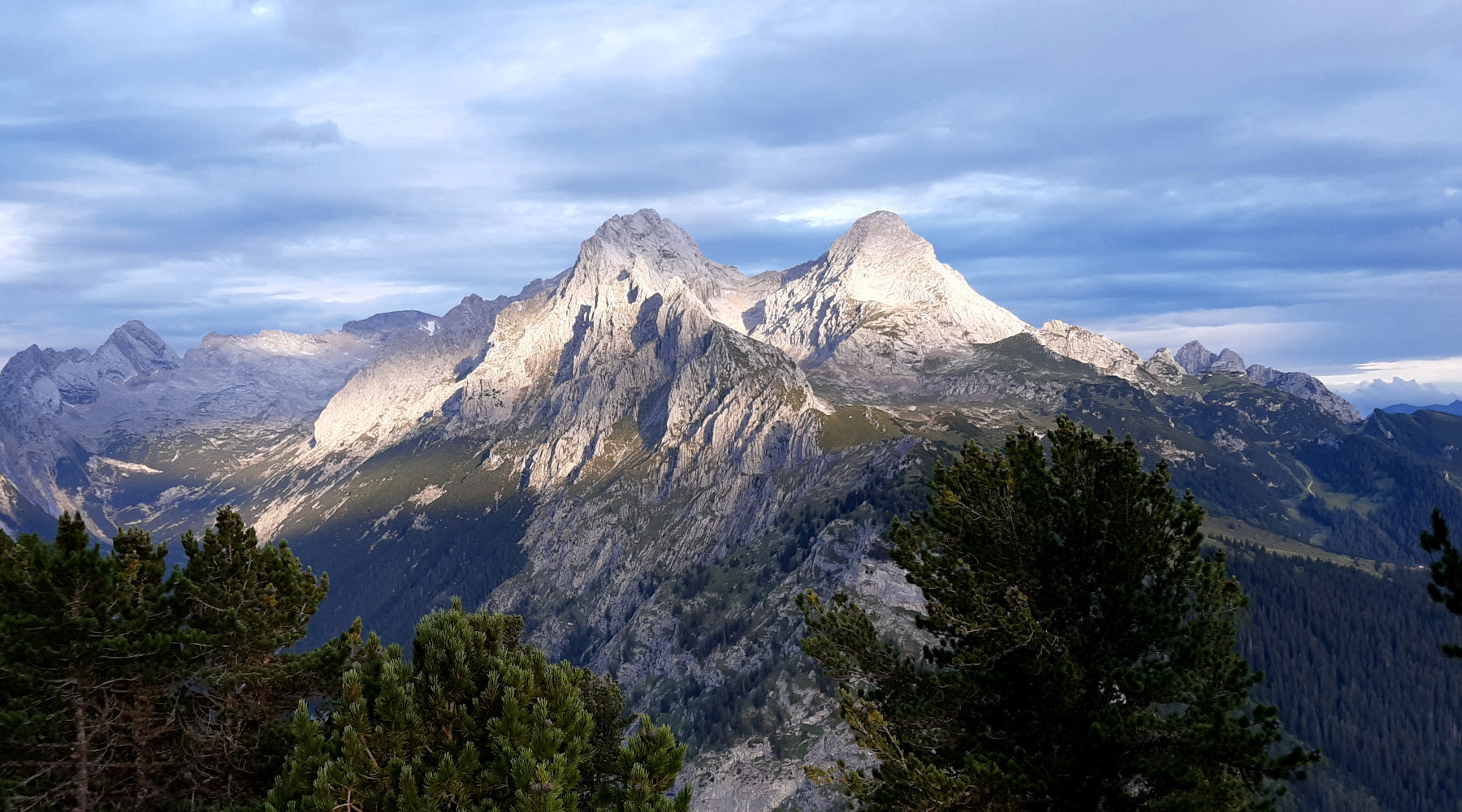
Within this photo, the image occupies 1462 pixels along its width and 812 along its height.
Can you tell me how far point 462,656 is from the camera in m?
22.4

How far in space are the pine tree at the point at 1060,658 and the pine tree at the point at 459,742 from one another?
6.51m

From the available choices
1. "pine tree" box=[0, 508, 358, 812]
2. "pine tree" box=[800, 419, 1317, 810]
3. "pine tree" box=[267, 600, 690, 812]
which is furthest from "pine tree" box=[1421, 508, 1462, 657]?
"pine tree" box=[0, 508, 358, 812]

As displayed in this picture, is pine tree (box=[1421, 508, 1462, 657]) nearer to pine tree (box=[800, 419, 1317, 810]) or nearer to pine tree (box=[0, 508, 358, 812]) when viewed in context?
pine tree (box=[800, 419, 1317, 810])

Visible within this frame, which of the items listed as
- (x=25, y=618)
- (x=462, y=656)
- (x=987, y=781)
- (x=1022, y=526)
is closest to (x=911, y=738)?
(x=987, y=781)

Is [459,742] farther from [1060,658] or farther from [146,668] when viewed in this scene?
[1060,658]

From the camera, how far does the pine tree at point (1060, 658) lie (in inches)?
861

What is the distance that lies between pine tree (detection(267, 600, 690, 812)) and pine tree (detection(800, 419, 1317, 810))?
651cm

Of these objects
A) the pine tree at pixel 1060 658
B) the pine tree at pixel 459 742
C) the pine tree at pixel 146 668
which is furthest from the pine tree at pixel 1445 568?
the pine tree at pixel 146 668

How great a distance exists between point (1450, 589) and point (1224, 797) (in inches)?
320

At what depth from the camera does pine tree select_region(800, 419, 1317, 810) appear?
2188 cm

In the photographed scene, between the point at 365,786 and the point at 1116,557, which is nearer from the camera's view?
the point at 365,786

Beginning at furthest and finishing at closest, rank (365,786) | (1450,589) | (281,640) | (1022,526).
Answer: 1. (281,640)
2. (1022,526)
3. (365,786)
4. (1450,589)

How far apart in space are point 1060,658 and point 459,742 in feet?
56.4

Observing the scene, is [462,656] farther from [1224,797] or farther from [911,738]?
[1224,797]
